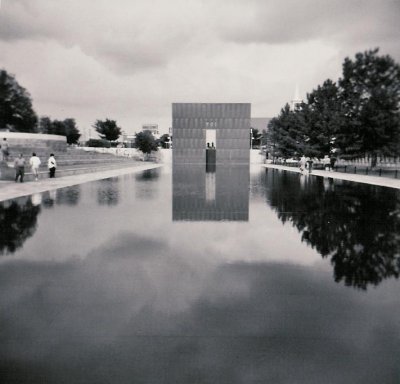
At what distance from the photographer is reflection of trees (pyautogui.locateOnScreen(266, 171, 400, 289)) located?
6.53 metres

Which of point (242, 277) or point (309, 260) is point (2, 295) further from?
point (309, 260)

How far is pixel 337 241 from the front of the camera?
8.55 m

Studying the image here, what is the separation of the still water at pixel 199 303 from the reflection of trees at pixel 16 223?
0.27ft

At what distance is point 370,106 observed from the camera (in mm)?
35156

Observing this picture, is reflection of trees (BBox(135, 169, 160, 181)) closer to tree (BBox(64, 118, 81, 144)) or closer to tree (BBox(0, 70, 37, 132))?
tree (BBox(0, 70, 37, 132))

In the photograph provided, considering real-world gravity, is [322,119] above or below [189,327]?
above

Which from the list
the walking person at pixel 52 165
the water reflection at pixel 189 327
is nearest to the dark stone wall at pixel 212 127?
the walking person at pixel 52 165

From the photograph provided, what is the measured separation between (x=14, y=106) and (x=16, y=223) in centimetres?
4607

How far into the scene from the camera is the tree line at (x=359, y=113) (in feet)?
117

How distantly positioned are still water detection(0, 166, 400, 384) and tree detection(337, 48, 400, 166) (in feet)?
93.6

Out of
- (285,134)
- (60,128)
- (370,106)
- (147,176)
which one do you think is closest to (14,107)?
(147,176)

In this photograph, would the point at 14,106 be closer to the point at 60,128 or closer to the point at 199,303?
the point at 60,128

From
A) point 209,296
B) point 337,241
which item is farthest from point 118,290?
point 337,241

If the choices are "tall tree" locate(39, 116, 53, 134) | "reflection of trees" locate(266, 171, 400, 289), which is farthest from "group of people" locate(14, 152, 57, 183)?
"tall tree" locate(39, 116, 53, 134)
